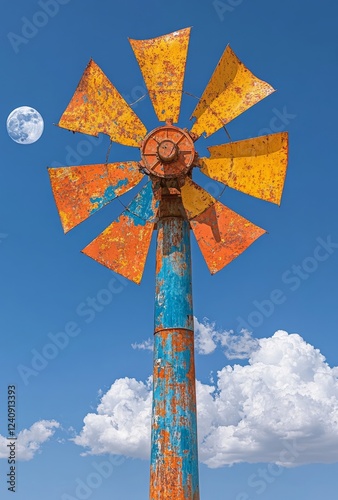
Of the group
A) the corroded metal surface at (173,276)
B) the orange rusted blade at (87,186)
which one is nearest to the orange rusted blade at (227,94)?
the orange rusted blade at (87,186)

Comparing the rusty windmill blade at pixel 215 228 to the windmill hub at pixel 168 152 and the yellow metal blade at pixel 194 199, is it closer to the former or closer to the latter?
the yellow metal blade at pixel 194 199

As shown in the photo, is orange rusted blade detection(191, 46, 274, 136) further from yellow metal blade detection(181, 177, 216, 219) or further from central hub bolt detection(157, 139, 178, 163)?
yellow metal blade detection(181, 177, 216, 219)

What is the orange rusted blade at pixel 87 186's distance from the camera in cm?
855

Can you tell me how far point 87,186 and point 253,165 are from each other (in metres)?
2.39

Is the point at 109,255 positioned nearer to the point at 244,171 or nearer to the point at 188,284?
the point at 188,284

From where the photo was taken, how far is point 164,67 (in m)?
8.89

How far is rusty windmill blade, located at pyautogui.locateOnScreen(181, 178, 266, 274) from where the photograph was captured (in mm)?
8180

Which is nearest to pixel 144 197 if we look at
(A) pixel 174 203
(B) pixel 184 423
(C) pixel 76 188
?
(A) pixel 174 203

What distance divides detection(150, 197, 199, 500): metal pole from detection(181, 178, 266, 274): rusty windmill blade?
191mm

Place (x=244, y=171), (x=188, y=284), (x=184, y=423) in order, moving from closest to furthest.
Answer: (x=184, y=423) < (x=188, y=284) < (x=244, y=171)

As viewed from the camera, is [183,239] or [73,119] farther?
[73,119]

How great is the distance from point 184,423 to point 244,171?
3.54 meters

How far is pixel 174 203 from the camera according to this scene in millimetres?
8328

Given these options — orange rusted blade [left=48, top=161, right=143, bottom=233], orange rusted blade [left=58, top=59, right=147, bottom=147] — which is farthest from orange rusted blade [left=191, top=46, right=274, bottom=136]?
orange rusted blade [left=48, top=161, right=143, bottom=233]
